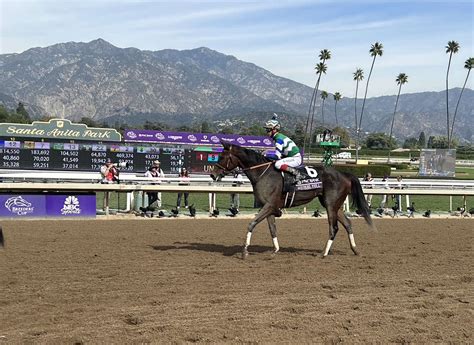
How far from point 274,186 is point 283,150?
27.7 inches

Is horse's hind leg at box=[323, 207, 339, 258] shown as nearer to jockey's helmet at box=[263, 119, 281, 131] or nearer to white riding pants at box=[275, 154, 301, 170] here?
white riding pants at box=[275, 154, 301, 170]

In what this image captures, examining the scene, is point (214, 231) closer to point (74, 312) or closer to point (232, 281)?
point (232, 281)

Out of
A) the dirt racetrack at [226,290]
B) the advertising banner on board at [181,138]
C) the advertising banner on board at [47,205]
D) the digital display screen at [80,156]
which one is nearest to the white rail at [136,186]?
the advertising banner on board at [47,205]

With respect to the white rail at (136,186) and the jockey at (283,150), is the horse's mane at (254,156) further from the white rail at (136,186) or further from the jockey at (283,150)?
the white rail at (136,186)

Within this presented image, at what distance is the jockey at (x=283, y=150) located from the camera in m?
10.3

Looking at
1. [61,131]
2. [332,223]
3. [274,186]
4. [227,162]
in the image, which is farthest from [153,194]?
[61,131]

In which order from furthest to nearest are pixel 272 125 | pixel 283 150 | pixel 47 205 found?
pixel 47 205 → pixel 283 150 → pixel 272 125

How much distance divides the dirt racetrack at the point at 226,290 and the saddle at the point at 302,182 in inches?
49.2

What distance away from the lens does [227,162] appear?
10.5 meters

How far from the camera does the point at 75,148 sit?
26.3m

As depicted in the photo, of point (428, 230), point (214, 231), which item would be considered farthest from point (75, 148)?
point (428, 230)

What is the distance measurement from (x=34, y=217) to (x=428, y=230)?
1107cm

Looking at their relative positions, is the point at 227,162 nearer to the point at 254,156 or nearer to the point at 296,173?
the point at 254,156

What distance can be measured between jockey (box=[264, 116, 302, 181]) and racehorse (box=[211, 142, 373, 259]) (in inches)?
7.5
